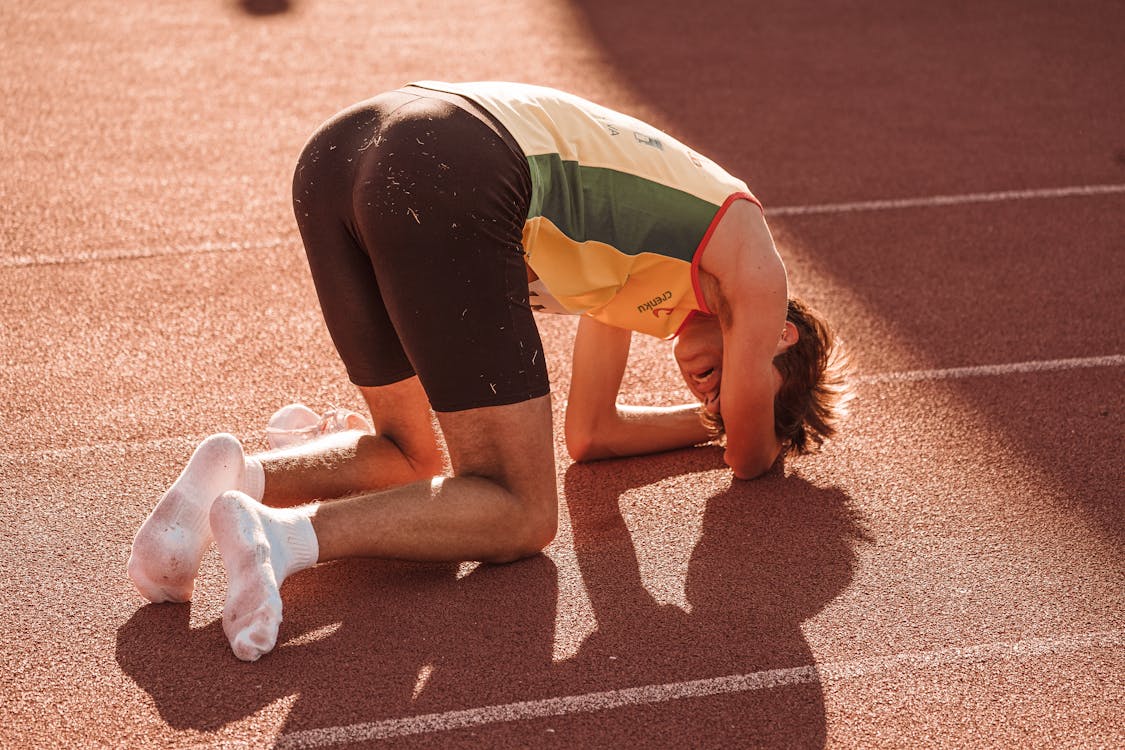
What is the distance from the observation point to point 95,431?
424cm

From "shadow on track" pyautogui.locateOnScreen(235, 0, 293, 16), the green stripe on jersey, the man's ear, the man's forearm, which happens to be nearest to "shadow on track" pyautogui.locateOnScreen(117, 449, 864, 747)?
the man's forearm

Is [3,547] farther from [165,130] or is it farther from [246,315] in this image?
[165,130]

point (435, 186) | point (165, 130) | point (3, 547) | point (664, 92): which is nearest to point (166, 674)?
point (3, 547)

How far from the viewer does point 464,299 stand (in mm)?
3090

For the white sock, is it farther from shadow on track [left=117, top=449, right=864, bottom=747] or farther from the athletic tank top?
the athletic tank top

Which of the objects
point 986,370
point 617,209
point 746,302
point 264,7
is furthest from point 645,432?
point 264,7

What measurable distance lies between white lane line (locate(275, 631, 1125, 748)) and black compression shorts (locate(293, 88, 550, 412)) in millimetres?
761

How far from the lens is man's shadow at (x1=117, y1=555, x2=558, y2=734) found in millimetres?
2922

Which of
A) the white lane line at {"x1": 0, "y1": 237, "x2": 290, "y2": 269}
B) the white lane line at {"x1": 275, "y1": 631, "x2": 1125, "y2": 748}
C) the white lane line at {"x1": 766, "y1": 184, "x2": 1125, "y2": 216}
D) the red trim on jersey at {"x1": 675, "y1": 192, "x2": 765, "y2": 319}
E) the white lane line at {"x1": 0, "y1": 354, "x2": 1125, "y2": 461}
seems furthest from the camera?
the white lane line at {"x1": 766, "y1": 184, "x2": 1125, "y2": 216}

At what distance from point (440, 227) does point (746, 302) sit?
35.0 inches

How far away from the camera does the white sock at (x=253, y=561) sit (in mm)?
2932

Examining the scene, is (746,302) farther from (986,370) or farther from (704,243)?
(986,370)

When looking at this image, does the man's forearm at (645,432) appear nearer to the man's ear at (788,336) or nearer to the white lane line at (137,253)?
the man's ear at (788,336)

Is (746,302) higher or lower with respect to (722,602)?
higher
